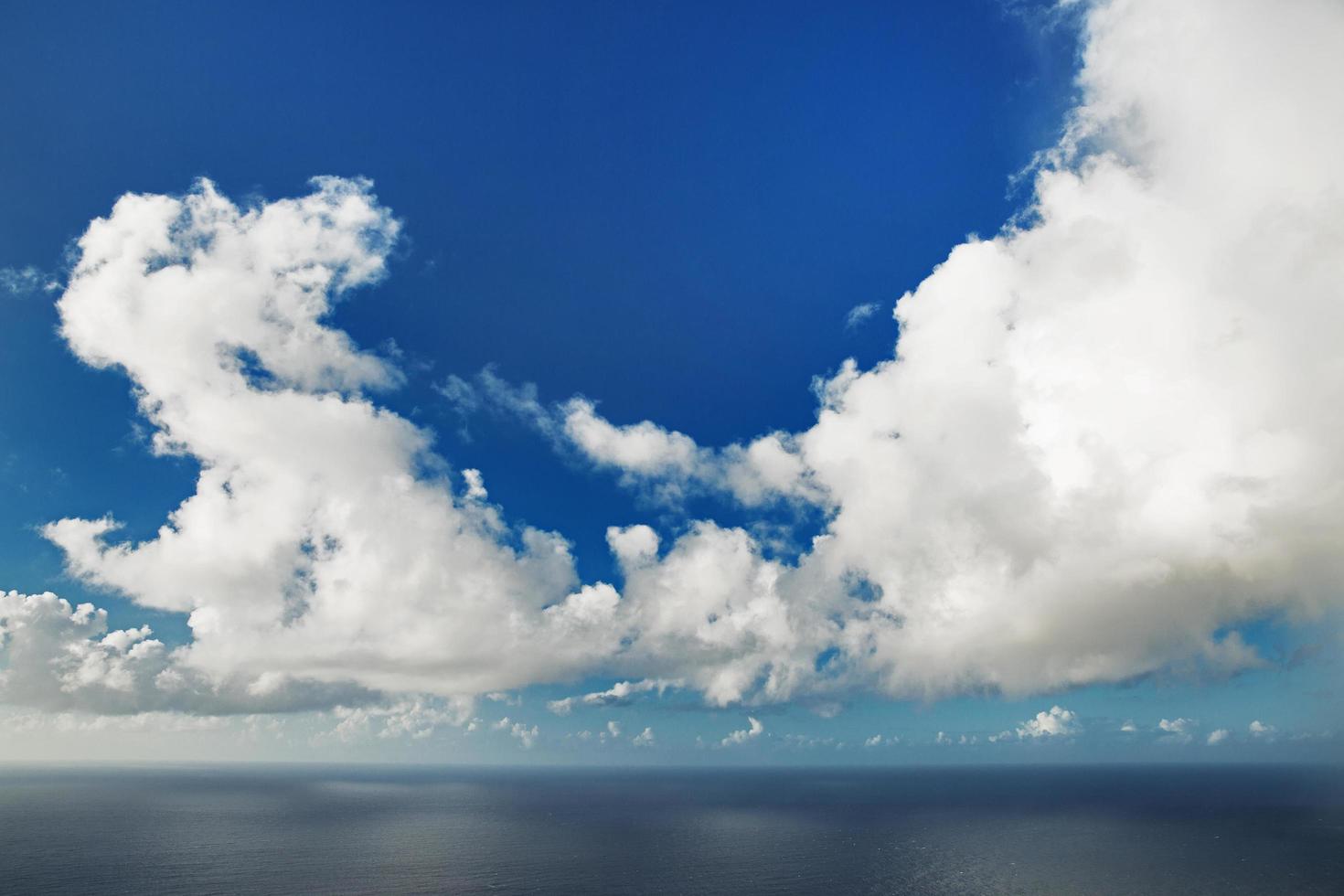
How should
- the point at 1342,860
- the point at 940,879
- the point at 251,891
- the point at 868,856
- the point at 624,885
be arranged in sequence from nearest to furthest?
the point at 251,891 → the point at 624,885 → the point at 940,879 → the point at 1342,860 → the point at 868,856

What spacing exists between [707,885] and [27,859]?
16307 centimetres

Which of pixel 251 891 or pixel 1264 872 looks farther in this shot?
pixel 1264 872

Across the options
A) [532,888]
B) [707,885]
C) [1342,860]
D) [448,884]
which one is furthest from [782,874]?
[1342,860]

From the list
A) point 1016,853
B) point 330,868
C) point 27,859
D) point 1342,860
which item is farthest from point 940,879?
point 27,859

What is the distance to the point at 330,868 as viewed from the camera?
161m

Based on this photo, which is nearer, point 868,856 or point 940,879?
point 940,879

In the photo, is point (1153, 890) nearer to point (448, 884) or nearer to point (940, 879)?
point (940, 879)

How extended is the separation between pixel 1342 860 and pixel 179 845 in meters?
308

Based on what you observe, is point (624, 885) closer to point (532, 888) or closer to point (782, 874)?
point (532, 888)

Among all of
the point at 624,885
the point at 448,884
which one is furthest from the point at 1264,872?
the point at 448,884

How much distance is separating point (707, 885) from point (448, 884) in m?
55.6

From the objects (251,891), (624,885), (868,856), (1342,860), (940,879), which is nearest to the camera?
(251,891)

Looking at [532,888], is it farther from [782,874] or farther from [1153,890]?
[1153,890]

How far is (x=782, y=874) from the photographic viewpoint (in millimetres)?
159375
